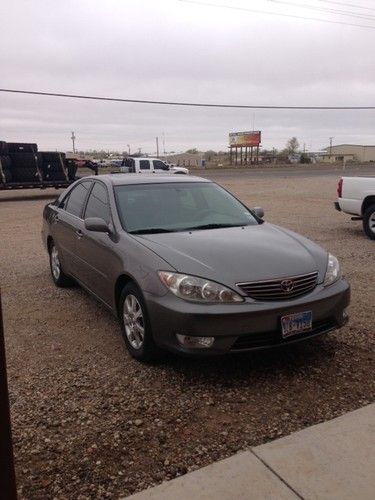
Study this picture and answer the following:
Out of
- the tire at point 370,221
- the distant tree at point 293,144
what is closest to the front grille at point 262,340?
the tire at point 370,221

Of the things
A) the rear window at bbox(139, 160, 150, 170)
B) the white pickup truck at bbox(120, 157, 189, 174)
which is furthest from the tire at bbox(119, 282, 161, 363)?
the rear window at bbox(139, 160, 150, 170)

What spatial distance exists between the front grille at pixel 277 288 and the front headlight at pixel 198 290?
0.11 m

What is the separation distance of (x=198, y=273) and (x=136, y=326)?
777mm

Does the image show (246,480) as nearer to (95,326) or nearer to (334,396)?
(334,396)

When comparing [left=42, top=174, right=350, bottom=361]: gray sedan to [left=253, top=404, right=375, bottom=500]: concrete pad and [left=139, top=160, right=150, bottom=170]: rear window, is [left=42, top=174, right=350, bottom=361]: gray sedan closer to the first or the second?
[left=253, top=404, right=375, bottom=500]: concrete pad

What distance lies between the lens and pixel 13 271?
7375 millimetres

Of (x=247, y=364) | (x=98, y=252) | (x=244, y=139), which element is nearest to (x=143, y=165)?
(x=98, y=252)

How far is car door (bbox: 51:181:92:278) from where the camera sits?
5.50m

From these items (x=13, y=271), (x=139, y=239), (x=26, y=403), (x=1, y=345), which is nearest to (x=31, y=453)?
(x=26, y=403)

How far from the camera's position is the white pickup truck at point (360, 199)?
9.68 m

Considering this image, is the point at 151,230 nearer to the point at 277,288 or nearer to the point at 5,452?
the point at 277,288

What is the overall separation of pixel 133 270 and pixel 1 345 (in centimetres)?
212

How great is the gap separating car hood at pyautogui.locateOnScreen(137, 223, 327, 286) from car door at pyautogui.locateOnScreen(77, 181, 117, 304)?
48 cm

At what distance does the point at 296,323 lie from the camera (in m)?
3.59
